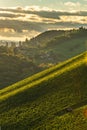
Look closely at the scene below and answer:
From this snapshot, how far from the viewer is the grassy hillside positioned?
85438 mm

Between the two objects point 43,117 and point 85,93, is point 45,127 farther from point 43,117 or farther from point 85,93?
point 85,93

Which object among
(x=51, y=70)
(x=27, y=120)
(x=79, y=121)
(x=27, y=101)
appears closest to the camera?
(x=79, y=121)

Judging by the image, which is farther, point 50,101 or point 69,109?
point 50,101

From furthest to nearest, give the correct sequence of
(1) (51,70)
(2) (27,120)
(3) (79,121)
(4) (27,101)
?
(1) (51,70), (4) (27,101), (2) (27,120), (3) (79,121)

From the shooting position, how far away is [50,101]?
Answer: 97000 mm

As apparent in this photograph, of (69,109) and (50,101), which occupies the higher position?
(69,109)

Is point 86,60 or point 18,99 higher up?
point 86,60

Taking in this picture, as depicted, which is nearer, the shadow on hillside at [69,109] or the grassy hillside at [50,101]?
the grassy hillside at [50,101]

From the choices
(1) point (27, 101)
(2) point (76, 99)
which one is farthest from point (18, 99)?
(2) point (76, 99)

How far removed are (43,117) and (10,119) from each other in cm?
921

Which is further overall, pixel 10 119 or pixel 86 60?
pixel 86 60

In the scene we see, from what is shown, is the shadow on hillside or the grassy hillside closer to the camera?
the grassy hillside

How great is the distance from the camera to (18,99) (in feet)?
338

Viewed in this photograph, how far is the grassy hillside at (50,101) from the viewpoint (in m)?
85.4
